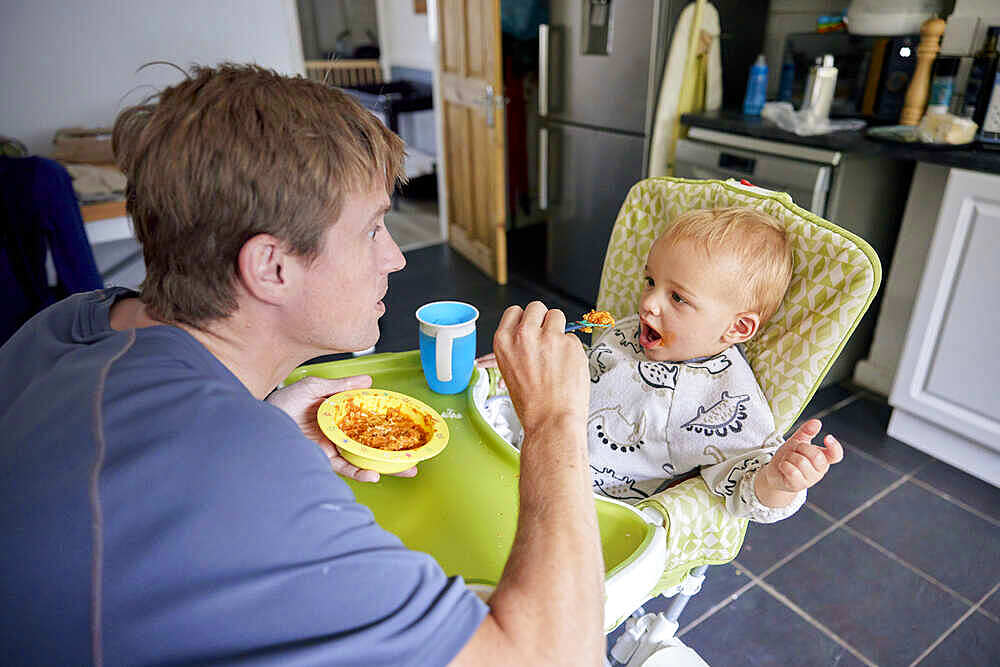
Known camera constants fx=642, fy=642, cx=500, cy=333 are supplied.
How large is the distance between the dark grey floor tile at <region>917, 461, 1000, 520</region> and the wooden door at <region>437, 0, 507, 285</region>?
2215 mm

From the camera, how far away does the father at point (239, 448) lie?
1.70 feet

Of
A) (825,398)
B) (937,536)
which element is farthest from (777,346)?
(825,398)

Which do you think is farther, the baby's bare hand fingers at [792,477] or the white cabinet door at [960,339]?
the white cabinet door at [960,339]

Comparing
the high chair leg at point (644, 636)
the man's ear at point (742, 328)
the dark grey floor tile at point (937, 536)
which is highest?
the man's ear at point (742, 328)

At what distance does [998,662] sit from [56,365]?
1952 mm

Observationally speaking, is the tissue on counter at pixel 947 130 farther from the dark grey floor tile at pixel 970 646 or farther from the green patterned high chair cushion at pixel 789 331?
the dark grey floor tile at pixel 970 646

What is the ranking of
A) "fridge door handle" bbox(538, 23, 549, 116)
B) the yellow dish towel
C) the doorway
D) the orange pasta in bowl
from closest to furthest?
1. the orange pasta in bowl
2. the yellow dish towel
3. "fridge door handle" bbox(538, 23, 549, 116)
4. the doorway

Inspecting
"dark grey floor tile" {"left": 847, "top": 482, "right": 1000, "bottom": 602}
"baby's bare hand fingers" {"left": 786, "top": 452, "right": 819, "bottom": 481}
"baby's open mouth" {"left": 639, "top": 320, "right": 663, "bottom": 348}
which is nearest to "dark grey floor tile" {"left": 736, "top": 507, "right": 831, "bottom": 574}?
"dark grey floor tile" {"left": 847, "top": 482, "right": 1000, "bottom": 602}

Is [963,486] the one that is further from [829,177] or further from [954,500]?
[829,177]

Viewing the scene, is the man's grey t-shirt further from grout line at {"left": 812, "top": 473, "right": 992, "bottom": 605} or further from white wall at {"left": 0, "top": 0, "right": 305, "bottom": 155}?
white wall at {"left": 0, "top": 0, "right": 305, "bottom": 155}

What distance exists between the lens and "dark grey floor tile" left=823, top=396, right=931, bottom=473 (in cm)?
218

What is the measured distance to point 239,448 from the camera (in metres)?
0.56

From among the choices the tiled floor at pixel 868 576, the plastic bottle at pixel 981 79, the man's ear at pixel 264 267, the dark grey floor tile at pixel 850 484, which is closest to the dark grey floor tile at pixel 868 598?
the tiled floor at pixel 868 576

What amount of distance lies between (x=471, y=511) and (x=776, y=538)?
1.30 metres
